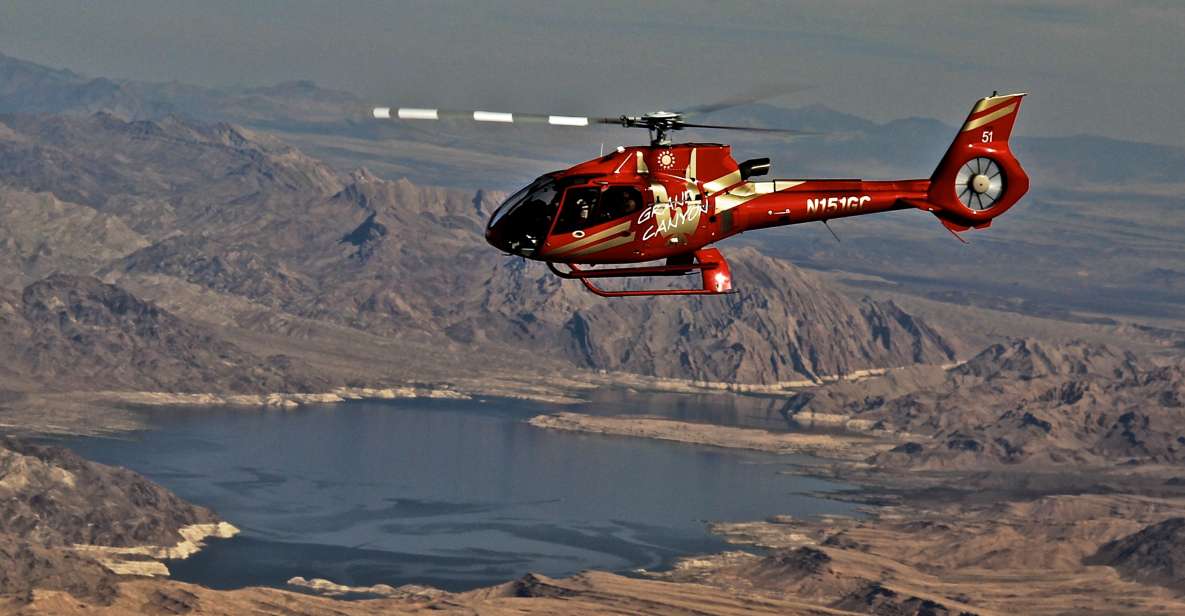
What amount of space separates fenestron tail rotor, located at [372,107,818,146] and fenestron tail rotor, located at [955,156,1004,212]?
15682 mm

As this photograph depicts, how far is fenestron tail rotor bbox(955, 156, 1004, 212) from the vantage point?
8619 cm

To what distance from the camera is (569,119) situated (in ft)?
223

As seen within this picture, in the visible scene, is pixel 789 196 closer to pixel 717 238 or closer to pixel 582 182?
pixel 717 238

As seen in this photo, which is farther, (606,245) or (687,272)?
(687,272)

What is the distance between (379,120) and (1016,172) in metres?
34.9

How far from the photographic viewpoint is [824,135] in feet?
228

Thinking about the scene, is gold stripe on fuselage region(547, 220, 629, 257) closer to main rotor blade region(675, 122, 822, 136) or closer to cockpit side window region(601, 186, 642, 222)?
cockpit side window region(601, 186, 642, 222)

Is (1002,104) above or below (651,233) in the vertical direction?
above

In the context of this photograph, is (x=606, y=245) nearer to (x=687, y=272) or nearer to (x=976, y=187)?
(x=687, y=272)

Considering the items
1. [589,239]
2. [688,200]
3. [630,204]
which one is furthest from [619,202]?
[688,200]

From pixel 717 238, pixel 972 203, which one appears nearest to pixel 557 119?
pixel 717 238

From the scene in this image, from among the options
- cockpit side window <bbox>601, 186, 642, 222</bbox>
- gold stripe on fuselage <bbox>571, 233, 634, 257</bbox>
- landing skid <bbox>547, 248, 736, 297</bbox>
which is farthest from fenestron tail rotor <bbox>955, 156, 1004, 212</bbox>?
gold stripe on fuselage <bbox>571, 233, 634, 257</bbox>

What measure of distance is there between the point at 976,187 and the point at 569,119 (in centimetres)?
2608

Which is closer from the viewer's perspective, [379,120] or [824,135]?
[379,120]
